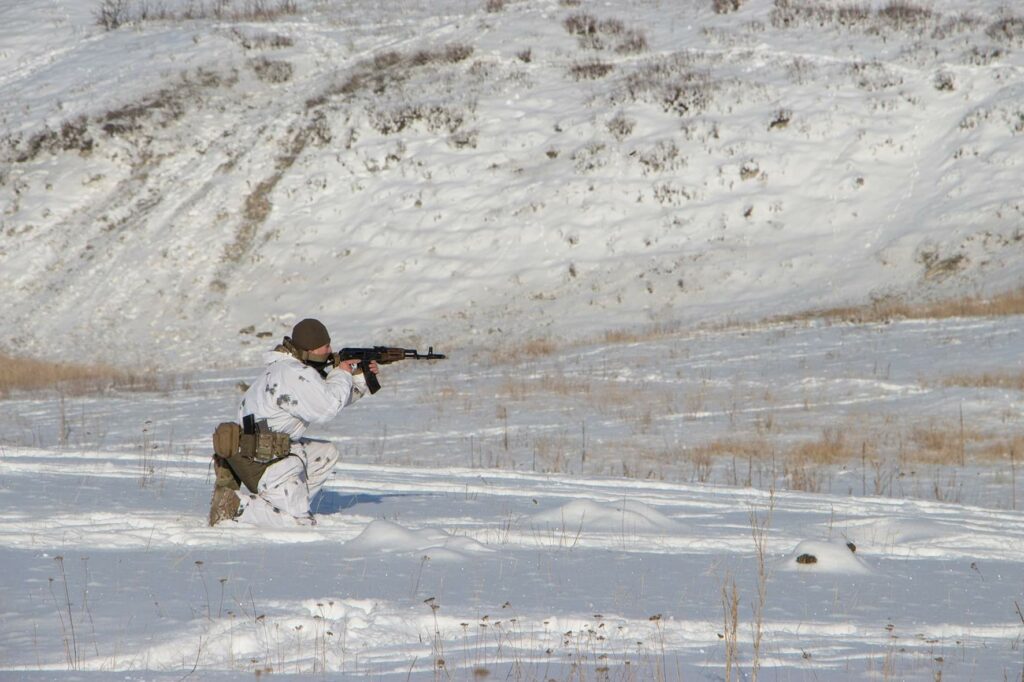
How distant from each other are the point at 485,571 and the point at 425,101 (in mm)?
26889

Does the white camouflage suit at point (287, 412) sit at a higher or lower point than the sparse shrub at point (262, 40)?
lower

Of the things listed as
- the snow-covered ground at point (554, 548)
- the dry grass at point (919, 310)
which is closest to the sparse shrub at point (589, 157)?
the dry grass at point (919, 310)

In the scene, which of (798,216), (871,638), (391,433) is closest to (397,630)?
(871,638)

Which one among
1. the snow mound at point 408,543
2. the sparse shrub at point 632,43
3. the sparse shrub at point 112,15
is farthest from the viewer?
the sparse shrub at point 112,15

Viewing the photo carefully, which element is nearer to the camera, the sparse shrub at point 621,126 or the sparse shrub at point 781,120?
the sparse shrub at point 781,120

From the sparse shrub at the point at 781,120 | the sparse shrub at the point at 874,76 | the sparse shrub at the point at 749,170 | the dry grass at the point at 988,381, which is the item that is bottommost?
the dry grass at the point at 988,381

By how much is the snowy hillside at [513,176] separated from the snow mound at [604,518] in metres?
15.2

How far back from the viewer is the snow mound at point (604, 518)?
825cm

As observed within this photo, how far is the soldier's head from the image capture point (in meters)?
7.82

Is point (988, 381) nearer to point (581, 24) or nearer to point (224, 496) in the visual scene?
point (224, 496)

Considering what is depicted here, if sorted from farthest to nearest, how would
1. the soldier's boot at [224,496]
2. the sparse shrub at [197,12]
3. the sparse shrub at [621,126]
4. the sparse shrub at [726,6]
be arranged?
1. the sparse shrub at [197,12]
2. the sparse shrub at [726,6]
3. the sparse shrub at [621,126]
4. the soldier's boot at [224,496]

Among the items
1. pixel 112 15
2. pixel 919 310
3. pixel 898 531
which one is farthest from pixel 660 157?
pixel 898 531

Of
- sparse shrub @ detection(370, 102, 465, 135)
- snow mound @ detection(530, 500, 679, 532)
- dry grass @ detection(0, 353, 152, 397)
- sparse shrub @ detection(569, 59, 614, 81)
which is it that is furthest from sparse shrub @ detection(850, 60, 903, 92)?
snow mound @ detection(530, 500, 679, 532)

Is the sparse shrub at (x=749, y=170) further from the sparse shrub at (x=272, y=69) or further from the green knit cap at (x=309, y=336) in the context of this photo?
the green knit cap at (x=309, y=336)
